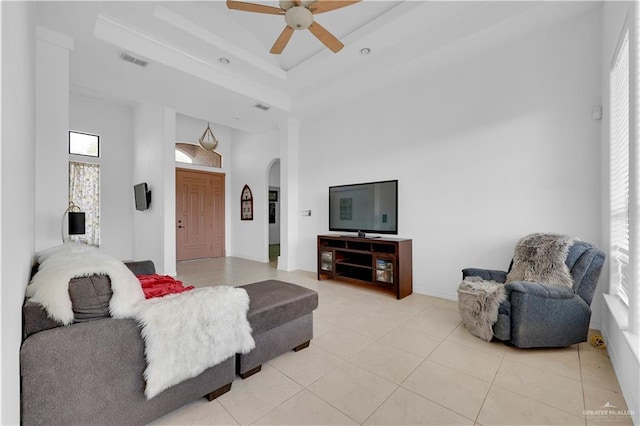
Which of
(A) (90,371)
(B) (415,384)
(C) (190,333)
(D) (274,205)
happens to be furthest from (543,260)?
(D) (274,205)

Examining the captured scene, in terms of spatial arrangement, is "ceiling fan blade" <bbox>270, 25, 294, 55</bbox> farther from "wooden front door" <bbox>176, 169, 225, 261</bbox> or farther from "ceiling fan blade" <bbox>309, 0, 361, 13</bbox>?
"wooden front door" <bbox>176, 169, 225, 261</bbox>

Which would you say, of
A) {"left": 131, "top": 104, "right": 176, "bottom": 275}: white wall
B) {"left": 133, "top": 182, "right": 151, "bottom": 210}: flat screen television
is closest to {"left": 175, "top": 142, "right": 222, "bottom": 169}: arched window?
{"left": 131, "top": 104, "right": 176, "bottom": 275}: white wall

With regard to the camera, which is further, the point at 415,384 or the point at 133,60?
the point at 133,60

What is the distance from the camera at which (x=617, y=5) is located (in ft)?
6.86

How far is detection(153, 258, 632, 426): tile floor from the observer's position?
1.48 metres

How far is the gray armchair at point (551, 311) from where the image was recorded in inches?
83.1

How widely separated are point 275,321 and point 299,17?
238 cm

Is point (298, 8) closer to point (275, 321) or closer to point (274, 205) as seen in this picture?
point (275, 321)

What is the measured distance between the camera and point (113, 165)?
19.0 feet

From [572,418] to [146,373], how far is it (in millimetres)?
2231

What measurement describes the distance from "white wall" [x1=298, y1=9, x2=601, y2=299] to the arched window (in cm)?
408

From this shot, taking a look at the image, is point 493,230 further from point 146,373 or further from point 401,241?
point 146,373

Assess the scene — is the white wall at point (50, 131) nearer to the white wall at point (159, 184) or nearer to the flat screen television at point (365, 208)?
the white wall at point (159, 184)

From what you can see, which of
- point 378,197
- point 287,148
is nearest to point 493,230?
point 378,197
